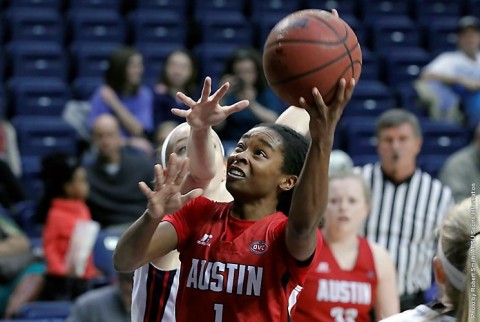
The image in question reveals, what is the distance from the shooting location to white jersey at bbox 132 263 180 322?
3.45m

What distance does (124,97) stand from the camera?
810 cm

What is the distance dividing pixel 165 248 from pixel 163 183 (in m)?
0.27

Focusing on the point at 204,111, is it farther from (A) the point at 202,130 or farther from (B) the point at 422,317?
(B) the point at 422,317

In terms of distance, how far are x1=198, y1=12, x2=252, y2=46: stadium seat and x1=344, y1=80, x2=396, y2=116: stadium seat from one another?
3.70 feet

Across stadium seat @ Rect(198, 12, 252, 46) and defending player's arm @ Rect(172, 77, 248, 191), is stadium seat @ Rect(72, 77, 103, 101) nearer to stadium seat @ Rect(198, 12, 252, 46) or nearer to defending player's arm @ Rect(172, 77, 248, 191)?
stadium seat @ Rect(198, 12, 252, 46)

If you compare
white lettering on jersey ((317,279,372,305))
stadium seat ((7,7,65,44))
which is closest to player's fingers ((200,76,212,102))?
white lettering on jersey ((317,279,372,305))

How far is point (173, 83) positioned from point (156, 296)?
4804mm

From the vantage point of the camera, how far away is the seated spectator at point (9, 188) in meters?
7.35

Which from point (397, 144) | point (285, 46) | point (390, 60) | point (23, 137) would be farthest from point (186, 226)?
point (390, 60)

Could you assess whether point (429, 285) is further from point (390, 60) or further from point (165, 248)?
point (390, 60)

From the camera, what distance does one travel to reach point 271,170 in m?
2.99

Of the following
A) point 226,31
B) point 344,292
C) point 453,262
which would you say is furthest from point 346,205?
point 226,31

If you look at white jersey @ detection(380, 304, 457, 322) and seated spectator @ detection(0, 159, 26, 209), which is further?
seated spectator @ detection(0, 159, 26, 209)

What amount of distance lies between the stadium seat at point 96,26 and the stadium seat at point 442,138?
9.04 feet
